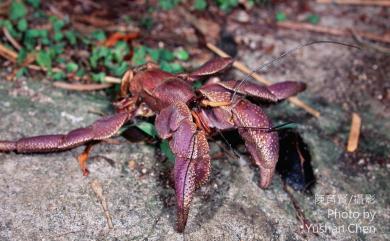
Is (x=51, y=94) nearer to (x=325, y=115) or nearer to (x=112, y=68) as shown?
(x=112, y=68)

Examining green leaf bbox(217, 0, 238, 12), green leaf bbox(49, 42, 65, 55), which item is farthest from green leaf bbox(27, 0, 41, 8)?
green leaf bbox(217, 0, 238, 12)

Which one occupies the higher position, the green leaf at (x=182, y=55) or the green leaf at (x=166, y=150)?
the green leaf at (x=166, y=150)

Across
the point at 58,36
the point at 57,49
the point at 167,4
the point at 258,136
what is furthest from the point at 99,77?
the point at 258,136

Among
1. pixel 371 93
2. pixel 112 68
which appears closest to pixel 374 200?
pixel 371 93

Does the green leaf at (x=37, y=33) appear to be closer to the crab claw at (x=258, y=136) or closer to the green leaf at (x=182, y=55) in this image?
the green leaf at (x=182, y=55)

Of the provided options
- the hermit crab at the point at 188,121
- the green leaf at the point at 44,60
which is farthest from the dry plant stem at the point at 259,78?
the green leaf at the point at 44,60

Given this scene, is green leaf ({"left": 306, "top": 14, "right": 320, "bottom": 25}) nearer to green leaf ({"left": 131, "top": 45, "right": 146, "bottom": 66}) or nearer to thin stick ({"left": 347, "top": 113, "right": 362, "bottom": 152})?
thin stick ({"left": 347, "top": 113, "right": 362, "bottom": 152})

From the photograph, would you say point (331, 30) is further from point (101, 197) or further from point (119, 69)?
point (101, 197)
